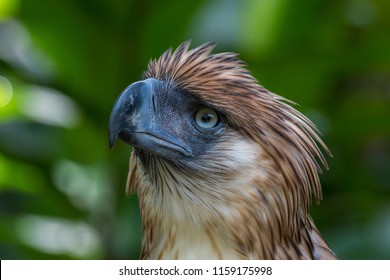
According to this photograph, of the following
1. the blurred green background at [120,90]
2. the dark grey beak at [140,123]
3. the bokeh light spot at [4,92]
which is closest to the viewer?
the dark grey beak at [140,123]

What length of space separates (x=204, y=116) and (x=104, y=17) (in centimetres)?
110

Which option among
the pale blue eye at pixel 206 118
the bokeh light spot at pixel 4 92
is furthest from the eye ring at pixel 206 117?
the bokeh light spot at pixel 4 92

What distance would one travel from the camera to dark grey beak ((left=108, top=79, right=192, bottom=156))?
1.45 m

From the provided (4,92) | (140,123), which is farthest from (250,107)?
(4,92)

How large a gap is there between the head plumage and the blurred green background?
801mm

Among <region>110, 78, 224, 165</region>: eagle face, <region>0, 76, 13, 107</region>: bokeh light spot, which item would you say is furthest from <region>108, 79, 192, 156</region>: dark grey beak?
<region>0, 76, 13, 107</region>: bokeh light spot

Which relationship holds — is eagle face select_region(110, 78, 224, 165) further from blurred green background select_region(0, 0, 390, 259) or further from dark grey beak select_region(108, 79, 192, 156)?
blurred green background select_region(0, 0, 390, 259)

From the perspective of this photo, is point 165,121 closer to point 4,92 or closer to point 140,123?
point 140,123

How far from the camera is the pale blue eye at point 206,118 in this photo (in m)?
1.54

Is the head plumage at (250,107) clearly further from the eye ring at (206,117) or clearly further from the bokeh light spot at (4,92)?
the bokeh light spot at (4,92)

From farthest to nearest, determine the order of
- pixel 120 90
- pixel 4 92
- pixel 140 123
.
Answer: pixel 4 92 < pixel 120 90 < pixel 140 123

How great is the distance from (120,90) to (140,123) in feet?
3.29

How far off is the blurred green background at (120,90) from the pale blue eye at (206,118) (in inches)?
34.6

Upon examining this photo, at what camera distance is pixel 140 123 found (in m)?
1.48
